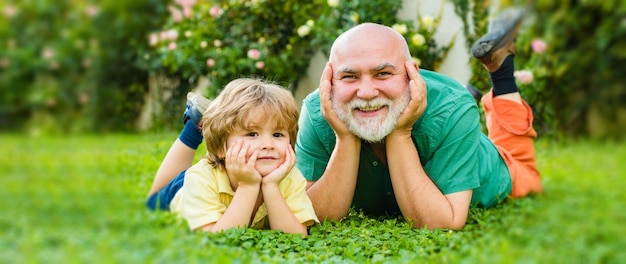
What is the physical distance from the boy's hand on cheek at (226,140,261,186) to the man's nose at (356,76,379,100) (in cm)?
62

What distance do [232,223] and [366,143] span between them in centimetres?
88

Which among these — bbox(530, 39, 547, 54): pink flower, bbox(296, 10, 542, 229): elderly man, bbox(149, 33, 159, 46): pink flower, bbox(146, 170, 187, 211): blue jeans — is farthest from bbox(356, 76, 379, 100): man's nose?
bbox(149, 33, 159, 46): pink flower

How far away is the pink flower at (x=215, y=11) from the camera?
8211 mm

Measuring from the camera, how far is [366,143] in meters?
3.73

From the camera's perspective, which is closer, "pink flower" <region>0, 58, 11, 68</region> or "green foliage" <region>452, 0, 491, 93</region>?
"pink flower" <region>0, 58, 11, 68</region>

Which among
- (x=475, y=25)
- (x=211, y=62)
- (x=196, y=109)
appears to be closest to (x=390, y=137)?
(x=196, y=109)

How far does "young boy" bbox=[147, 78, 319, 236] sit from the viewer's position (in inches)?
128

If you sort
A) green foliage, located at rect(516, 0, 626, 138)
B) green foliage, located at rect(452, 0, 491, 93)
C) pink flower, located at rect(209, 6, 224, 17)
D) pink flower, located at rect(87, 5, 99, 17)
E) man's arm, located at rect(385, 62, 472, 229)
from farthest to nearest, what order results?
pink flower, located at rect(209, 6, 224, 17) → green foliage, located at rect(452, 0, 491, 93) → man's arm, located at rect(385, 62, 472, 229) → pink flower, located at rect(87, 5, 99, 17) → green foliage, located at rect(516, 0, 626, 138)

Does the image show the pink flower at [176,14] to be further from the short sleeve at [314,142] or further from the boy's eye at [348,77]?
the boy's eye at [348,77]

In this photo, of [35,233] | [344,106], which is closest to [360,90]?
[344,106]

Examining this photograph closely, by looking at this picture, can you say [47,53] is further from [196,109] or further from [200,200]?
[196,109]

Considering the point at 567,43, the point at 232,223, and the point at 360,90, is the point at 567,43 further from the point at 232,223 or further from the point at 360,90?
the point at 232,223

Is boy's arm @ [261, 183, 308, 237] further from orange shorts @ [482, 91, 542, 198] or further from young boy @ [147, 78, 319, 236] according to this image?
orange shorts @ [482, 91, 542, 198]

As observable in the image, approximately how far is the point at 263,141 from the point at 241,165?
0.17 meters
